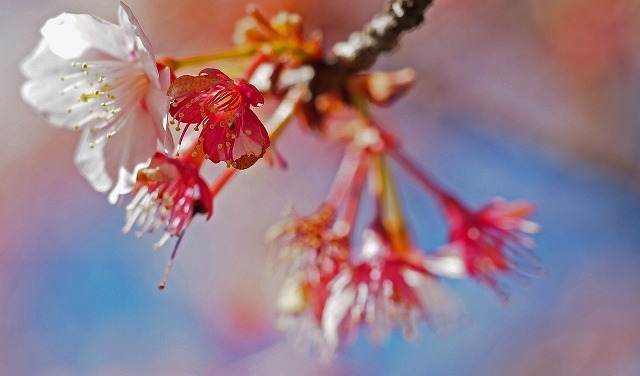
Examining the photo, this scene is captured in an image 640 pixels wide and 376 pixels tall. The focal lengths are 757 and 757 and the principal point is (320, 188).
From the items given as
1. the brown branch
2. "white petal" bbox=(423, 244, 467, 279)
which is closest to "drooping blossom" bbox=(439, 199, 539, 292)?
"white petal" bbox=(423, 244, 467, 279)

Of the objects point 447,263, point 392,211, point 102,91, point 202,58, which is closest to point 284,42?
point 202,58

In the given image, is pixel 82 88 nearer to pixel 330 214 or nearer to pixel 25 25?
pixel 330 214

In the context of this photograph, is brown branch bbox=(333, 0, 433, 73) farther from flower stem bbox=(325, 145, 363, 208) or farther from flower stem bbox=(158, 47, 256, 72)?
flower stem bbox=(325, 145, 363, 208)

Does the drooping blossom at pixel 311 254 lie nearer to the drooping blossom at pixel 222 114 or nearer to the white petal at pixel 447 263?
the white petal at pixel 447 263

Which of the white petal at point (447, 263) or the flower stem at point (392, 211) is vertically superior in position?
the flower stem at point (392, 211)

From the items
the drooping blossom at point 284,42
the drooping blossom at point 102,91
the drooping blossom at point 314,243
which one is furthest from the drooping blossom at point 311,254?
the drooping blossom at point 102,91
